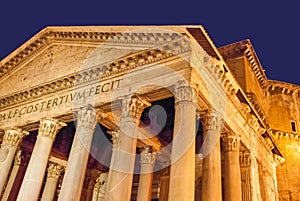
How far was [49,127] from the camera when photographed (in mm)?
10305

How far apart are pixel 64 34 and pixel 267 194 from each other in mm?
10751

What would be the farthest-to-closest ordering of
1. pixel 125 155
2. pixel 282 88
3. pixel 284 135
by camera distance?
pixel 282 88 < pixel 284 135 < pixel 125 155

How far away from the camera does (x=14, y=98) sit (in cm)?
1201

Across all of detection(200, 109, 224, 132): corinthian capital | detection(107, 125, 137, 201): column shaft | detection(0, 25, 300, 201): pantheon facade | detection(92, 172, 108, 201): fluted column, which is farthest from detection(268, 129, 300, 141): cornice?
detection(107, 125, 137, 201): column shaft

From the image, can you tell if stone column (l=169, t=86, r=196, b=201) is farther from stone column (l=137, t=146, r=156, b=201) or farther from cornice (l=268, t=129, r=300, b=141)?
cornice (l=268, t=129, r=300, b=141)

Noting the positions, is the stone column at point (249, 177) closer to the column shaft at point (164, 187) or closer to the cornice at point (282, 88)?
the column shaft at point (164, 187)

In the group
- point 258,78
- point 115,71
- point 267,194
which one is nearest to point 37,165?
point 115,71

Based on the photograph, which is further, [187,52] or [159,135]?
[159,135]

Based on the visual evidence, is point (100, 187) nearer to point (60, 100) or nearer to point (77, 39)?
point (60, 100)

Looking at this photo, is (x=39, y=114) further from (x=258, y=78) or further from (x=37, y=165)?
(x=258, y=78)

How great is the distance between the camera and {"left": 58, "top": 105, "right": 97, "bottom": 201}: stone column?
27.6 feet

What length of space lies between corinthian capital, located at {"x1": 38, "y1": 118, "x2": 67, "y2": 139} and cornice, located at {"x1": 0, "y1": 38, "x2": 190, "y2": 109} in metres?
1.19

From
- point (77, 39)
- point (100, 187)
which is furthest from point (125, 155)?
point (100, 187)

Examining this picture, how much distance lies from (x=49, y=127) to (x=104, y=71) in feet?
9.44
